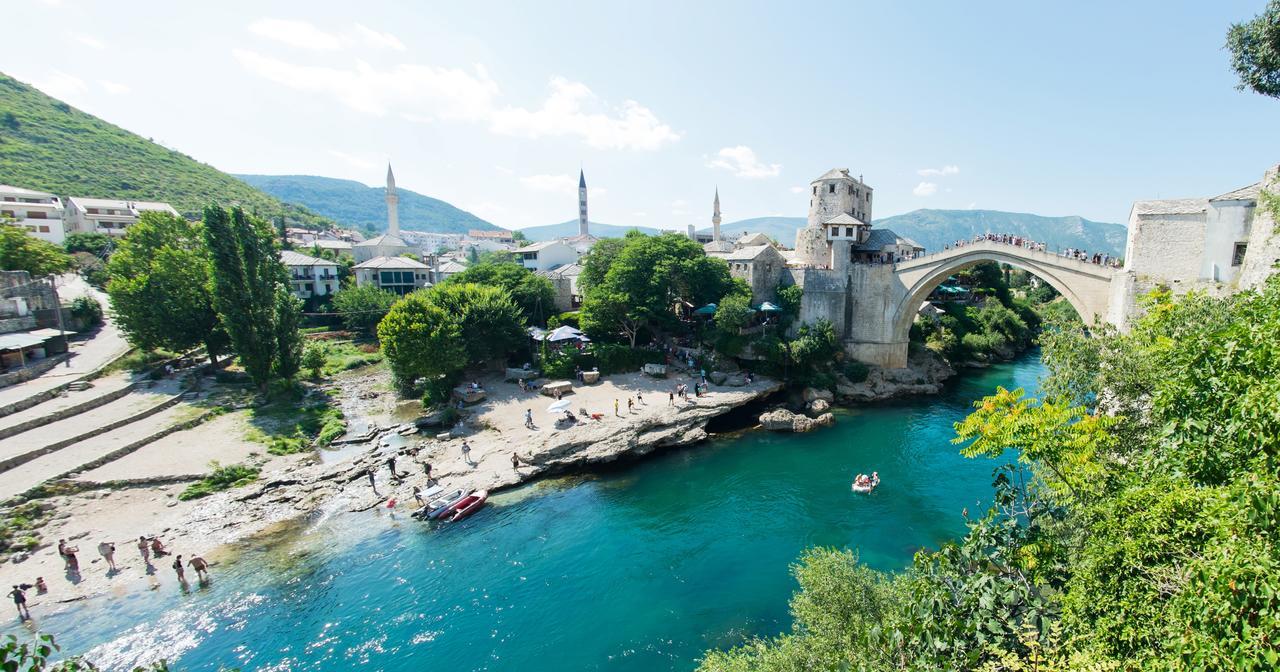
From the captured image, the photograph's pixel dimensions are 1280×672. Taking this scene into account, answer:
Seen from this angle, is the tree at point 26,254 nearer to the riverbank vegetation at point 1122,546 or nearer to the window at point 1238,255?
the riverbank vegetation at point 1122,546

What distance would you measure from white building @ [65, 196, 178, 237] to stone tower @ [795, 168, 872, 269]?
66.3 meters

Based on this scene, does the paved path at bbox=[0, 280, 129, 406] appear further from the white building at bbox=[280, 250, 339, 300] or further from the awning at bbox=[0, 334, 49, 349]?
the white building at bbox=[280, 250, 339, 300]

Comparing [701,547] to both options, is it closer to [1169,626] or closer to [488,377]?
[1169,626]

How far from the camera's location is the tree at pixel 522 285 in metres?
41.7

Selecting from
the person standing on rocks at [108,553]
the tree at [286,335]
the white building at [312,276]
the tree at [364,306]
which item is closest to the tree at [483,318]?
the tree at [286,335]

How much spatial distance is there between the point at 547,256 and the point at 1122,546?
57.8 m

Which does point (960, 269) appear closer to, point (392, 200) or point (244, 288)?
point (244, 288)

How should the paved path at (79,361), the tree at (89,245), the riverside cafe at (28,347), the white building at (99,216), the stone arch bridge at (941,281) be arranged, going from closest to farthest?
the paved path at (79,361) < the stone arch bridge at (941,281) < the riverside cafe at (28,347) < the tree at (89,245) < the white building at (99,216)

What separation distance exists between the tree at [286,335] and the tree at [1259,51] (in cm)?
4476

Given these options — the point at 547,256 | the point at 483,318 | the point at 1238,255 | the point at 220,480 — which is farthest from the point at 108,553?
the point at 547,256

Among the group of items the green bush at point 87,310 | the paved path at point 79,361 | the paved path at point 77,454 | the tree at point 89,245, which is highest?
the tree at point 89,245

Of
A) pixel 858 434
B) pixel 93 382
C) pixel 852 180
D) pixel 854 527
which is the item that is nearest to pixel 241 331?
pixel 93 382

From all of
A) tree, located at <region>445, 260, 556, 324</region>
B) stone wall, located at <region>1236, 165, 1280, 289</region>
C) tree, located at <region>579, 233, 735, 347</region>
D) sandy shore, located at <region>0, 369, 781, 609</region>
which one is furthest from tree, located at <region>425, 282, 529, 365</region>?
stone wall, located at <region>1236, 165, 1280, 289</region>

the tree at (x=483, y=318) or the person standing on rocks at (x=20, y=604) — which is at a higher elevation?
the tree at (x=483, y=318)
